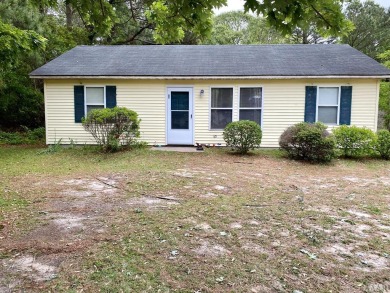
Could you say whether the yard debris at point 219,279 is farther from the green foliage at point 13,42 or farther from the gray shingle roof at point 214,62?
the green foliage at point 13,42

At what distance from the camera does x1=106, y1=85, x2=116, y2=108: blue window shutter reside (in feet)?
36.8

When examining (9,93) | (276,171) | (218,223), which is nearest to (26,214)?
(218,223)

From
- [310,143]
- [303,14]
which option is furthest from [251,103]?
[303,14]

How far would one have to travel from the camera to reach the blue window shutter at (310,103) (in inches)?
424

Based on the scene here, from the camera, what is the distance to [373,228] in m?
4.12

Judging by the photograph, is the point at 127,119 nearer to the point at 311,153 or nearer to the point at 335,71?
the point at 311,153

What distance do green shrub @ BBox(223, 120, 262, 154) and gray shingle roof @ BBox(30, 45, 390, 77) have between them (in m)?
1.95

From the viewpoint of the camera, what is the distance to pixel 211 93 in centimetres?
1116

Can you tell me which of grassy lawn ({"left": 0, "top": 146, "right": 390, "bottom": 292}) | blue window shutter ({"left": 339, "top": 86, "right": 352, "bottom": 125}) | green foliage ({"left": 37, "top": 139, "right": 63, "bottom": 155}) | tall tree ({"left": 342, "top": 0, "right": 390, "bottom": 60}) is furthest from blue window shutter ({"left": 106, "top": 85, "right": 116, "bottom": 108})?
tall tree ({"left": 342, "top": 0, "right": 390, "bottom": 60})

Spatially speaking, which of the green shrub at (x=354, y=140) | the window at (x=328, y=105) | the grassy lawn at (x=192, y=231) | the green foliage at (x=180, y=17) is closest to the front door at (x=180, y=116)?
the grassy lawn at (x=192, y=231)

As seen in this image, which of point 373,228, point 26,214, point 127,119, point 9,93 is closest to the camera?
point 373,228

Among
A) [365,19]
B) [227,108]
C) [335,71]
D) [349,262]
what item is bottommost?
[349,262]

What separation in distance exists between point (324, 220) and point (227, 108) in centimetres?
718

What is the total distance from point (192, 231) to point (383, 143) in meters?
7.92
